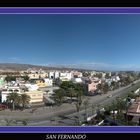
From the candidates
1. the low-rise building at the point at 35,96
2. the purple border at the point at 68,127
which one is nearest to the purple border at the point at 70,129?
the purple border at the point at 68,127

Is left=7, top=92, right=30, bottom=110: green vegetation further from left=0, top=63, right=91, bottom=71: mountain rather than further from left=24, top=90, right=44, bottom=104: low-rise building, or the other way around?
left=0, top=63, right=91, bottom=71: mountain

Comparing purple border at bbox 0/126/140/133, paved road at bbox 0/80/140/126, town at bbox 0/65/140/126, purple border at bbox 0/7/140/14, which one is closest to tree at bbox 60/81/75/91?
town at bbox 0/65/140/126

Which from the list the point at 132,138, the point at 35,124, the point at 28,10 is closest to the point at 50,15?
the point at 28,10

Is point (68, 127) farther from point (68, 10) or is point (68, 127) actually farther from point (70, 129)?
point (68, 10)

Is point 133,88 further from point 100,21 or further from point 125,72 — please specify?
point 100,21

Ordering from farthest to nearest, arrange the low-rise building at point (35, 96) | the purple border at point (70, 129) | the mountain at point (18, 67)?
the low-rise building at point (35, 96), the mountain at point (18, 67), the purple border at point (70, 129)

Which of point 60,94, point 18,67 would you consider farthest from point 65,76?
point 18,67

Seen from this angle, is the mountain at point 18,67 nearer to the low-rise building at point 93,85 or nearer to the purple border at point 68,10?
the low-rise building at point 93,85
